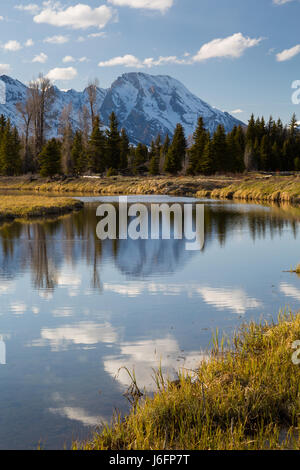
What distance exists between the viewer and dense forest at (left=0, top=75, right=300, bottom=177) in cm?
7825

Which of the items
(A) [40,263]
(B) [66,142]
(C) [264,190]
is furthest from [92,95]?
(A) [40,263]

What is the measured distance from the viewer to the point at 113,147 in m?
81.1

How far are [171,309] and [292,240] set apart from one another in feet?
46.1

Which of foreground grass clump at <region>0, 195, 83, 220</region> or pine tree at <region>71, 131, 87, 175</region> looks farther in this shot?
pine tree at <region>71, 131, 87, 175</region>

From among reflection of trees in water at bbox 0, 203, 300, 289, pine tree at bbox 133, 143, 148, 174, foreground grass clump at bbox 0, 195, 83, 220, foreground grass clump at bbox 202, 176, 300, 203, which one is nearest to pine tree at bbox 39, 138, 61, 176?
pine tree at bbox 133, 143, 148, 174

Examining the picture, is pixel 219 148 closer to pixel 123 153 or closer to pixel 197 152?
pixel 197 152

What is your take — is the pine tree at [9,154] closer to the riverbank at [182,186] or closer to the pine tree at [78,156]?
the riverbank at [182,186]

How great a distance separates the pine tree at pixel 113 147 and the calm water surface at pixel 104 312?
Result: 59679 millimetres

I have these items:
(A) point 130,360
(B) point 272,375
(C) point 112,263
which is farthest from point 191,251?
(B) point 272,375

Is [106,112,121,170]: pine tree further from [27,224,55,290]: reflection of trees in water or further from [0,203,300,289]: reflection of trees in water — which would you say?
[27,224,55,290]: reflection of trees in water

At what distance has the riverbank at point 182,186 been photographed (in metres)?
53.4

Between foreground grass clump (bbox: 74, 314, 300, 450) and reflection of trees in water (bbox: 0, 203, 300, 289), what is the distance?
7.67 m

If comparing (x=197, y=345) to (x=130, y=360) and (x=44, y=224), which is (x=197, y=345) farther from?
(x=44, y=224)

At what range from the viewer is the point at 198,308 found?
10.8 meters
